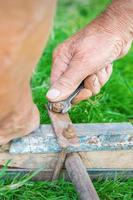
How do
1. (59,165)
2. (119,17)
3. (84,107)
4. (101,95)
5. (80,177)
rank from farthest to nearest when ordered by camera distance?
(101,95) < (84,107) < (119,17) < (59,165) < (80,177)

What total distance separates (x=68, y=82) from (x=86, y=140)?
271mm

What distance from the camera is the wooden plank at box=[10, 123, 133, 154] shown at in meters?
2.16

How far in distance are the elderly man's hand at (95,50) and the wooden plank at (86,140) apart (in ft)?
0.64

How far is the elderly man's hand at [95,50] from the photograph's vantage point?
2.42m

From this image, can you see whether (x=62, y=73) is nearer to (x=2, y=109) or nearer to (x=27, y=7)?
(x=2, y=109)

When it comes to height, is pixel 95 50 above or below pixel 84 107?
above

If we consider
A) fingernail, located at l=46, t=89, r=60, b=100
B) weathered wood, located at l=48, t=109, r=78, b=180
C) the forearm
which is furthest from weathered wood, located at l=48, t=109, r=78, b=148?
the forearm

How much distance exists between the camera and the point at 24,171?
86.4 inches

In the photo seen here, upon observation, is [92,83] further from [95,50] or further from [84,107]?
[84,107]

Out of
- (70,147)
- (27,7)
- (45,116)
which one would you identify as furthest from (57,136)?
(27,7)

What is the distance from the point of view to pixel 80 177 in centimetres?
207

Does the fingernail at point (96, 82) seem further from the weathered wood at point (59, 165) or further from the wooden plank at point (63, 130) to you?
the weathered wood at point (59, 165)

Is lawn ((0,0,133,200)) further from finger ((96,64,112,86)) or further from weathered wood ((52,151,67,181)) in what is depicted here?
finger ((96,64,112,86))

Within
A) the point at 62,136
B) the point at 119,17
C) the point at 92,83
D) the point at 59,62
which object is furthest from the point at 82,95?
the point at 119,17
